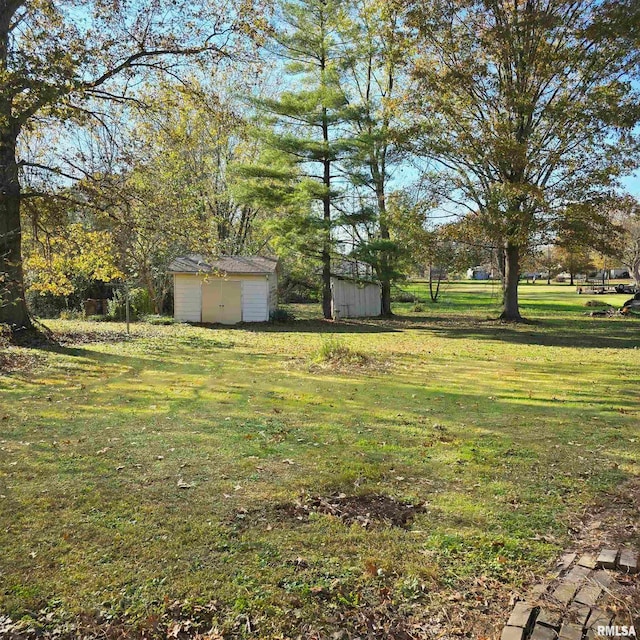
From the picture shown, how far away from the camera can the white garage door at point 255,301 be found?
21.2 m

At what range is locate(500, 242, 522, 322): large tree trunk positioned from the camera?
20578mm

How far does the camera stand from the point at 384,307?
2527cm

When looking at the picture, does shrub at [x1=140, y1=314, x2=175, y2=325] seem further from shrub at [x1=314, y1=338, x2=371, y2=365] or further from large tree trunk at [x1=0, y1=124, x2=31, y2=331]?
shrub at [x1=314, y1=338, x2=371, y2=365]

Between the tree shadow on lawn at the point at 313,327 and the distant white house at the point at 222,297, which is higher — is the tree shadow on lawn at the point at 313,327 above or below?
below

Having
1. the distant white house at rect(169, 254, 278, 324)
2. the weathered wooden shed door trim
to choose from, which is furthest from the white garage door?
the weathered wooden shed door trim

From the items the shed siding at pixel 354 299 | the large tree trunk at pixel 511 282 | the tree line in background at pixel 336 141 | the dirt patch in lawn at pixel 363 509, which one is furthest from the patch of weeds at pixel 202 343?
the large tree trunk at pixel 511 282

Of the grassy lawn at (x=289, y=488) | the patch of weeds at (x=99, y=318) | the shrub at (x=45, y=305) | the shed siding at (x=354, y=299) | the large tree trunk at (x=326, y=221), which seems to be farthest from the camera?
the shed siding at (x=354, y=299)

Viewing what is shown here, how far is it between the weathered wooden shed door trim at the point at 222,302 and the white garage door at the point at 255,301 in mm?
229

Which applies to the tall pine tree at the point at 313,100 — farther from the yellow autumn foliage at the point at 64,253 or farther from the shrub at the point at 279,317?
the yellow autumn foliage at the point at 64,253

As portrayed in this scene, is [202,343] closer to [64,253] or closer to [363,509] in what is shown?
[64,253]

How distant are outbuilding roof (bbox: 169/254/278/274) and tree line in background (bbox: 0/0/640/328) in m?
1.14

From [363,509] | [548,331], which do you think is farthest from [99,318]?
[363,509]

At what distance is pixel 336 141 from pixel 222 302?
8.01 meters

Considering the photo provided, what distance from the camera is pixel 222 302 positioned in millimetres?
21219
